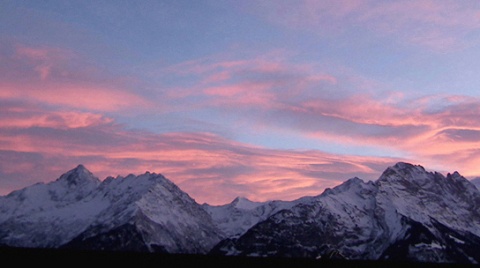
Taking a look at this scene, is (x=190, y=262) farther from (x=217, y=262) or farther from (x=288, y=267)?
(x=288, y=267)

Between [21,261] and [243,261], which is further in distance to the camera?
[243,261]

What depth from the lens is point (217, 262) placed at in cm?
2108

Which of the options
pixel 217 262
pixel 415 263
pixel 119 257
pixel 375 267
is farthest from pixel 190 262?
pixel 415 263

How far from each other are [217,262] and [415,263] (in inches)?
290

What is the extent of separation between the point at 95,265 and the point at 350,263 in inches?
348

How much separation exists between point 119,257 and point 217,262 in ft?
Answer: 11.1

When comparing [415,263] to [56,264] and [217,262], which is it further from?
[56,264]

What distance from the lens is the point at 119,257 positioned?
20.8 metres

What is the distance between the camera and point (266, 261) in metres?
21.7

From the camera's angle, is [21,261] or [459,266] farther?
[459,266]

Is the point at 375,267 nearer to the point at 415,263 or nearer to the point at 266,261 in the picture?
the point at 415,263

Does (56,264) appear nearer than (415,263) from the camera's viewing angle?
Yes

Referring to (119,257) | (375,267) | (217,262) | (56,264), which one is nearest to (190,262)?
(217,262)

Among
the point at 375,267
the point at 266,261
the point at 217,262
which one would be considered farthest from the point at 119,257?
the point at 375,267
